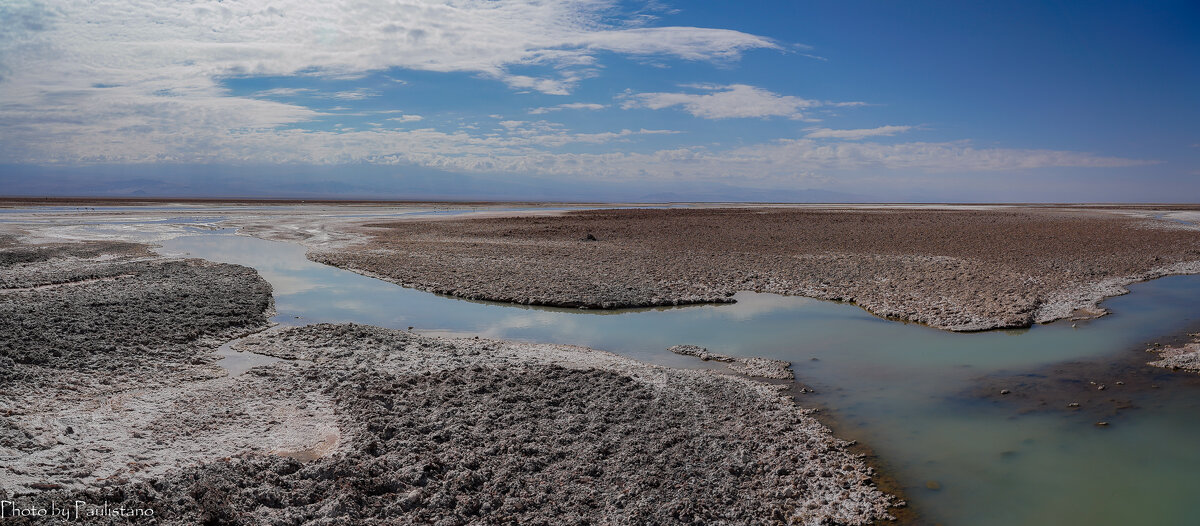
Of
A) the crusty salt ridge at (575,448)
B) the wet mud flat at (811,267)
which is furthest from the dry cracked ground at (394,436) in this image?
the wet mud flat at (811,267)

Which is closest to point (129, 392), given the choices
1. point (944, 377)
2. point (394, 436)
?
point (394, 436)

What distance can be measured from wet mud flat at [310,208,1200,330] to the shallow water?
78cm

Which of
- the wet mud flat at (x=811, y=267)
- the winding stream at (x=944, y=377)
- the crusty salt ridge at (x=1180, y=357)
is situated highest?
the wet mud flat at (x=811, y=267)

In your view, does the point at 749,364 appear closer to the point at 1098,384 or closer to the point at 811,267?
the point at 1098,384

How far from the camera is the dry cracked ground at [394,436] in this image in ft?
18.9

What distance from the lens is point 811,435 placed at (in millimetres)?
7680

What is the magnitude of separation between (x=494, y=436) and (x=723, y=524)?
8.98 feet

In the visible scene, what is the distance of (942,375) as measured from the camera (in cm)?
1051

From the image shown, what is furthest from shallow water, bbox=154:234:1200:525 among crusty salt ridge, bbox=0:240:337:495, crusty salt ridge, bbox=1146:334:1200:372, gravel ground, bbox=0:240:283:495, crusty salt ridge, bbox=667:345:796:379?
crusty salt ridge, bbox=0:240:337:495

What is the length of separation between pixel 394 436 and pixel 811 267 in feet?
53.9

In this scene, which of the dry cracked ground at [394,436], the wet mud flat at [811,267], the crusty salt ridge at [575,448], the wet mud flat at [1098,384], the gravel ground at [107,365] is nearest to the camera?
the dry cracked ground at [394,436]

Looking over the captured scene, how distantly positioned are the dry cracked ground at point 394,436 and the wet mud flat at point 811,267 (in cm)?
644

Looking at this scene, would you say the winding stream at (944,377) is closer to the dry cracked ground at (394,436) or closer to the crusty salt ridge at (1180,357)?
the crusty salt ridge at (1180,357)

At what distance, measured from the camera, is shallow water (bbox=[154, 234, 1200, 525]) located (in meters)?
6.68
